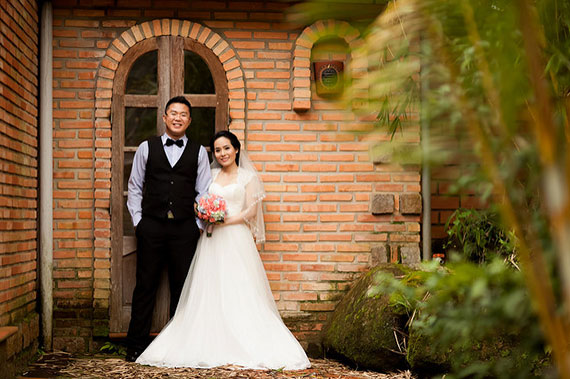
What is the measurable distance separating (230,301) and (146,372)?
83 cm

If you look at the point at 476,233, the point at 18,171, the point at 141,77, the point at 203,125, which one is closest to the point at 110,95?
the point at 203,125

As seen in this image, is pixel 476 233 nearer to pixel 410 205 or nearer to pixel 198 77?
pixel 410 205

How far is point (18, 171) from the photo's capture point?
170 inches

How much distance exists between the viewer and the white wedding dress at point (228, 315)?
4.27 m

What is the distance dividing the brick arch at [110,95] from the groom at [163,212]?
1.09 feet

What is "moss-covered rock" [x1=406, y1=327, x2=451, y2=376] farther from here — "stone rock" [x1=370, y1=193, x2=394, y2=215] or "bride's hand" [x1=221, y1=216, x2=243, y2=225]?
Result: "bride's hand" [x1=221, y1=216, x2=243, y2=225]

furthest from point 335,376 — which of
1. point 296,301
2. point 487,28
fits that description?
point 487,28

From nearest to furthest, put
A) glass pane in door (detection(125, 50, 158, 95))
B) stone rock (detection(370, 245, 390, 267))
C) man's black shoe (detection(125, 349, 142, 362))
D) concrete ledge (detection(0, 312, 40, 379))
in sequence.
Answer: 1. concrete ledge (detection(0, 312, 40, 379))
2. man's black shoe (detection(125, 349, 142, 362))
3. stone rock (detection(370, 245, 390, 267))
4. glass pane in door (detection(125, 50, 158, 95))

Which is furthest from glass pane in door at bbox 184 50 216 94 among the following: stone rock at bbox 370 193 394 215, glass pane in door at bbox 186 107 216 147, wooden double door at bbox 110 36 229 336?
stone rock at bbox 370 193 394 215

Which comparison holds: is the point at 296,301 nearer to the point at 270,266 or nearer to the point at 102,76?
the point at 270,266

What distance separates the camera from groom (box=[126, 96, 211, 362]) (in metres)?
4.64

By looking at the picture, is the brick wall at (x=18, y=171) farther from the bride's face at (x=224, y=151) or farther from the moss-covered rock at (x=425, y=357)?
the moss-covered rock at (x=425, y=357)

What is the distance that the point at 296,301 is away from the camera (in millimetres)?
5023

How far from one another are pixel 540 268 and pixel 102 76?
4.67 meters
